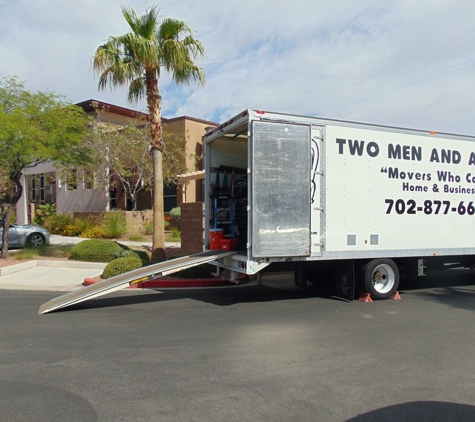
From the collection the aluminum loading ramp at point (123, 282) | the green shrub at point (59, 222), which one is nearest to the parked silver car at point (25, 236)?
the green shrub at point (59, 222)

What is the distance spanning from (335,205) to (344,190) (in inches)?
13.5

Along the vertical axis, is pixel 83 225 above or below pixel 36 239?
above

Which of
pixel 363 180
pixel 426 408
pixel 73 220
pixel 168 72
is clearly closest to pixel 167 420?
pixel 426 408

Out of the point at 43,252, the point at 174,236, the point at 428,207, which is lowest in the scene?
the point at 43,252


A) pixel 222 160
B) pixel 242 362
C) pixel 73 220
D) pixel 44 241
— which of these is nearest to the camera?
pixel 242 362

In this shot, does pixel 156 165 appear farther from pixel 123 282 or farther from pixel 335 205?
pixel 335 205

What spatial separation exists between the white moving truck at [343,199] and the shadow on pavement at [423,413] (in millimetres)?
3765

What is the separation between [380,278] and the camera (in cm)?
884

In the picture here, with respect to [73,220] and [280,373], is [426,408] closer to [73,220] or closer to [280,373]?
[280,373]

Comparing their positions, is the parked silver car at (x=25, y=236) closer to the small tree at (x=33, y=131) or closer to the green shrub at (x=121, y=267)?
the small tree at (x=33, y=131)

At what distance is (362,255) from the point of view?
820 cm

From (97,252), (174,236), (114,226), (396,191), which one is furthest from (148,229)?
(396,191)

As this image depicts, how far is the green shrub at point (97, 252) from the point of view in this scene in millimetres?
13406

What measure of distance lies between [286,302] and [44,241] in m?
12.2
